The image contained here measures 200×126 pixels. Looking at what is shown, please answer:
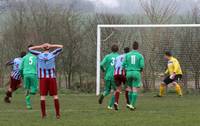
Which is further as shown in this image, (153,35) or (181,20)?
(181,20)

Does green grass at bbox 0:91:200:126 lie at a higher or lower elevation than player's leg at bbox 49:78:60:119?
lower

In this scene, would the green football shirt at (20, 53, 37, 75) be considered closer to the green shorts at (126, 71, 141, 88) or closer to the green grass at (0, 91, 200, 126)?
the green grass at (0, 91, 200, 126)

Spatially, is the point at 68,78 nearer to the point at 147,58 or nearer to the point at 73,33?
the point at 73,33

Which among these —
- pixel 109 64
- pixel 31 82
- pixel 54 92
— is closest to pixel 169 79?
pixel 109 64

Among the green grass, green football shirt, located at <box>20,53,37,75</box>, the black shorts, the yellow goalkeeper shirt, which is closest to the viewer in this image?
the green grass

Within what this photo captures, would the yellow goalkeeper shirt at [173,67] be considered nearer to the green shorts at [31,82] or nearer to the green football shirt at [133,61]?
the green football shirt at [133,61]

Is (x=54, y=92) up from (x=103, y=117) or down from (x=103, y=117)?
up

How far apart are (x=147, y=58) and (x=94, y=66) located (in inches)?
151

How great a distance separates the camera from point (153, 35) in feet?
91.1

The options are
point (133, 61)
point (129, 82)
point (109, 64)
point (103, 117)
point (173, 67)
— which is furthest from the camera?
point (173, 67)

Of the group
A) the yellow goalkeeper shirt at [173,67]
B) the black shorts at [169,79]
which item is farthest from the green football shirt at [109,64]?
the black shorts at [169,79]

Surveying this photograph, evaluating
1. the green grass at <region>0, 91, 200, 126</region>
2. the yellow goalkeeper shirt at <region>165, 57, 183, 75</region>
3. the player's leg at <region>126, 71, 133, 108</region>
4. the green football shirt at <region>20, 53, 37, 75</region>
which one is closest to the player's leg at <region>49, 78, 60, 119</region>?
the green grass at <region>0, 91, 200, 126</region>

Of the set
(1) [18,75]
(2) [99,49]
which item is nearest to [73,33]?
(2) [99,49]

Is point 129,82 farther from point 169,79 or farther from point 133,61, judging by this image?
A: point 169,79
